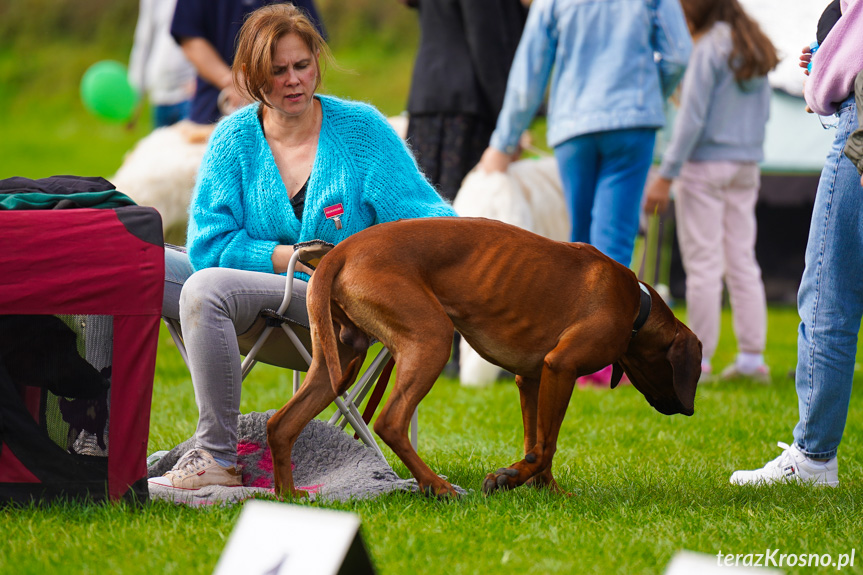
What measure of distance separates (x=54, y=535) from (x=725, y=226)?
4352mm

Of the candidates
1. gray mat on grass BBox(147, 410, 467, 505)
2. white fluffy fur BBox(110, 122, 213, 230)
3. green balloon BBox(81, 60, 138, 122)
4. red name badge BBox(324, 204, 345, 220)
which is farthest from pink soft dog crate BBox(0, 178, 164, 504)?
green balloon BBox(81, 60, 138, 122)

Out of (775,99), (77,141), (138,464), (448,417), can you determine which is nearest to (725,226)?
(448,417)

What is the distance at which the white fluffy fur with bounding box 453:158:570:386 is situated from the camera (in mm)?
5105

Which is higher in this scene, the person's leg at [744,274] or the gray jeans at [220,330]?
the gray jeans at [220,330]

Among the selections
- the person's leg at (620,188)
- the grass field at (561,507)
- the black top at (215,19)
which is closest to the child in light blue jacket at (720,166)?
the grass field at (561,507)

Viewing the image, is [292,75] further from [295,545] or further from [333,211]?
[295,545]

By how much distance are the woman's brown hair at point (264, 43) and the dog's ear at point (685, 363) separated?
57.2 inches

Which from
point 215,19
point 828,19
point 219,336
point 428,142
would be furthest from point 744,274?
point 219,336

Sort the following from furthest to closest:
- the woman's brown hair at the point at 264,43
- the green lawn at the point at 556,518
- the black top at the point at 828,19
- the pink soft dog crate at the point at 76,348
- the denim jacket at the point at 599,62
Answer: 1. the denim jacket at the point at 599,62
2. the woman's brown hair at the point at 264,43
3. the black top at the point at 828,19
4. the pink soft dog crate at the point at 76,348
5. the green lawn at the point at 556,518

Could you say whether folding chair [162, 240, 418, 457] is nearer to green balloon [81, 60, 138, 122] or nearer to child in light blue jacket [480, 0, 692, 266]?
child in light blue jacket [480, 0, 692, 266]

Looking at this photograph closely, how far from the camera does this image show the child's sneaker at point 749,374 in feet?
18.2

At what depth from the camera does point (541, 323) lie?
2787 mm

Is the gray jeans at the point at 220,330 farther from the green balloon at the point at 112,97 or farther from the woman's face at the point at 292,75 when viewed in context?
the green balloon at the point at 112,97

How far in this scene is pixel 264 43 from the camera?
3115 millimetres
